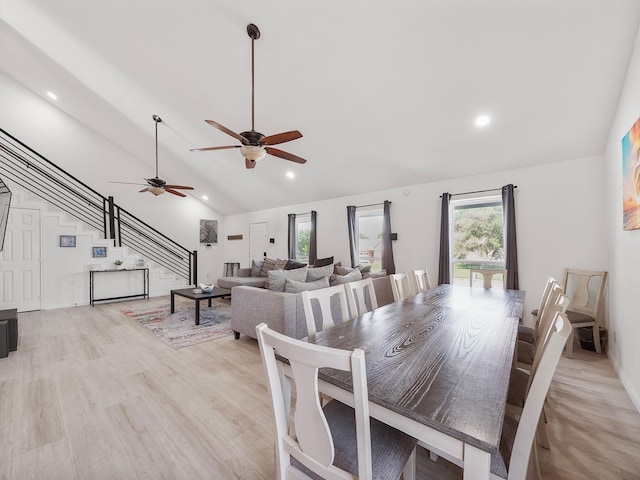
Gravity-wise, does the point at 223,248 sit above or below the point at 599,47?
below

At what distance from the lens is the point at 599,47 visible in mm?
2301

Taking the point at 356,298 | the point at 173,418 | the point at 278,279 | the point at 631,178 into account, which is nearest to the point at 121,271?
the point at 278,279

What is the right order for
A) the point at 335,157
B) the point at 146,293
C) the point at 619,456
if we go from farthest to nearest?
the point at 146,293
the point at 335,157
the point at 619,456

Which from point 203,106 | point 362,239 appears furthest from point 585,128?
point 203,106

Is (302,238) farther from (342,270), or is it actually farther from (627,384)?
(627,384)

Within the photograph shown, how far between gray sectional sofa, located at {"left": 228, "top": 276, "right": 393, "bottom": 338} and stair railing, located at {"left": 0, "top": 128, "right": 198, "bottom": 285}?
4367 millimetres

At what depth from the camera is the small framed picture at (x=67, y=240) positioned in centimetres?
538

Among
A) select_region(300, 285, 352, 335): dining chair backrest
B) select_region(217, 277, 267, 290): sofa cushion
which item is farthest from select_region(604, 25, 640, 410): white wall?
select_region(217, 277, 267, 290): sofa cushion

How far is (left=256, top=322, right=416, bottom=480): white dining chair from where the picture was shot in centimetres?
74

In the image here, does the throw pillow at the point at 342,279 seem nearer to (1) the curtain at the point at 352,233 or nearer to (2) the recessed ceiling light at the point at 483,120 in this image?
(1) the curtain at the point at 352,233

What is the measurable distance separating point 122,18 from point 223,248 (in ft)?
21.8

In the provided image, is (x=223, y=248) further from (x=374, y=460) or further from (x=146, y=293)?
(x=374, y=460)

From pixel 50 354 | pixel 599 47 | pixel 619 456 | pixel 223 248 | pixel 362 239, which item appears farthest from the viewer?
pixel 223 248

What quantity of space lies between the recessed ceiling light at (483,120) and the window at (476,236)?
1346mm
